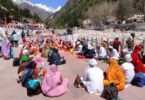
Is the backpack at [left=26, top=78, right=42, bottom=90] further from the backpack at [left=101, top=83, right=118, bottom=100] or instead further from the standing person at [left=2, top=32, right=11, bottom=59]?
the standing person at [left=2, top=32, right=11, bottom=59]

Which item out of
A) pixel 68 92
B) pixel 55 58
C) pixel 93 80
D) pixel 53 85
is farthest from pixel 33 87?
pixel 55 58

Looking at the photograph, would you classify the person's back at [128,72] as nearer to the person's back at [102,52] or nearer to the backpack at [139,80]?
the backpack at [139,80]

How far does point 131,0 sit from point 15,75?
91186 millimetres

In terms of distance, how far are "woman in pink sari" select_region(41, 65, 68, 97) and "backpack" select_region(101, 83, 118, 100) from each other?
1.48 meters

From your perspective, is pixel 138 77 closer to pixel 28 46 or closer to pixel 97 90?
pixel 97 90

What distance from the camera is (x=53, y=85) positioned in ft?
33.0

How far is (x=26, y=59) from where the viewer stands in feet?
46.2

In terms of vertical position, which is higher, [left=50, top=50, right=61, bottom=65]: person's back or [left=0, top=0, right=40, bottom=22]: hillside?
[left=0, top=0, right=40, bottom=22]: hillside

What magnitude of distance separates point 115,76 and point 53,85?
2.19 metres

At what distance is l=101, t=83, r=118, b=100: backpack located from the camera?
362 inches

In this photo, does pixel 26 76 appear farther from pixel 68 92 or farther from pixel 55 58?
pixel 55 58

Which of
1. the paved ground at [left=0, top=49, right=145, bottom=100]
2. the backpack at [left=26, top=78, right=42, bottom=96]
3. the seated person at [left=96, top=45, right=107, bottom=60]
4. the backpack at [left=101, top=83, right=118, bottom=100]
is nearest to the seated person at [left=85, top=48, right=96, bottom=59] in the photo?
the seated person at [left=96, top=45, right=107, bottom=60]

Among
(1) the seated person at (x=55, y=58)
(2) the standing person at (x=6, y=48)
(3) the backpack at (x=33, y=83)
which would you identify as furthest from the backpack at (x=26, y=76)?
(2) the standing person at (x=6, y=48)

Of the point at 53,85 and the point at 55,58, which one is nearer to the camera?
the point at 53,85
